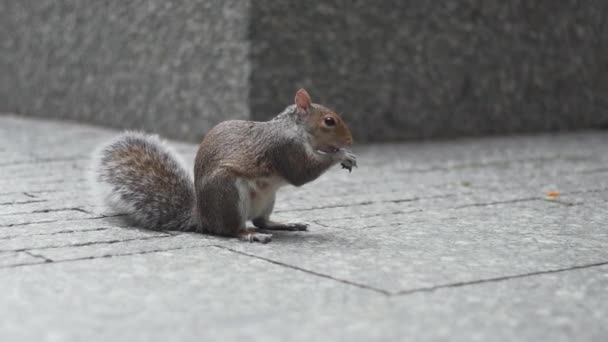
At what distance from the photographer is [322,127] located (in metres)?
3.63

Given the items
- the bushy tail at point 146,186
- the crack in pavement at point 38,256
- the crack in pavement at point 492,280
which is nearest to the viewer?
the crack in pavement at point 492,280

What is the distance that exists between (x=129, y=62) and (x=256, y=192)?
4.64 m

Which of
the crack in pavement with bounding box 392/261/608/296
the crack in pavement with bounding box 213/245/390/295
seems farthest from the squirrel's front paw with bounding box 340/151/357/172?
the crack in pavement with bounding box 392/261/608/296

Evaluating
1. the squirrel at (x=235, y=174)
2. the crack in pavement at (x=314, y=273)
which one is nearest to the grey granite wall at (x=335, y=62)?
the squirrel at (x=235, y=174)

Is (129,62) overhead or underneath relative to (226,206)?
overhead

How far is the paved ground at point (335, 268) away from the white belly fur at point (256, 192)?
0.16 m

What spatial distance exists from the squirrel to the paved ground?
4.3 inches

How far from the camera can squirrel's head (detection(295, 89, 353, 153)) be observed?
364 cm

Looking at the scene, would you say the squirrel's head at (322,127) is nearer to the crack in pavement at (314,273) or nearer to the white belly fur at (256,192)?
the white belly fur at (256,192)

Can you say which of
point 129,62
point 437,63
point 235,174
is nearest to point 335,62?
point 437,63

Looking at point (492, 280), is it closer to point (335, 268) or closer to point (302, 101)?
point (335, 268)

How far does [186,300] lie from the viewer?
2.70m

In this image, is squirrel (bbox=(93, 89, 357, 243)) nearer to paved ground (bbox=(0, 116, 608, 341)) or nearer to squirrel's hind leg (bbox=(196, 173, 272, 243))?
squirrel's hind leg (bbox=(196, 173, 272, 243))

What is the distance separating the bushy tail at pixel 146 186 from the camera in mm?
3828
